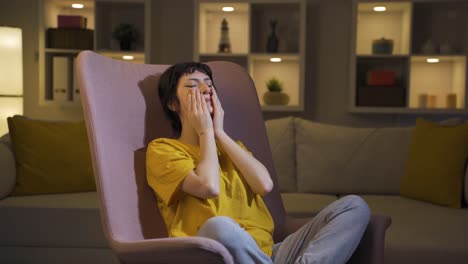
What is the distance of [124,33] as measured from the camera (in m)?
3.95

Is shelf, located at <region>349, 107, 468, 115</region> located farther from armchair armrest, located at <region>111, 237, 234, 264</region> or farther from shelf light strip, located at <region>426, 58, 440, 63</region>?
armchair armrest, located at <region>111, 237, 234, 264</region>

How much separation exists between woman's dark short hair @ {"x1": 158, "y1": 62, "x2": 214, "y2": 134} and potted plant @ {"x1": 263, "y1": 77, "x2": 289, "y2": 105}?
1.95m

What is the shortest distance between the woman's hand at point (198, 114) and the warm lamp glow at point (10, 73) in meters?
2.34

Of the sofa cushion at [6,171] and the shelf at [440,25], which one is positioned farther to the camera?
the shelf at [440,25]

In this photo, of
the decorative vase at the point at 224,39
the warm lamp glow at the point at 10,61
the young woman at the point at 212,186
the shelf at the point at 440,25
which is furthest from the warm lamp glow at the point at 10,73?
the shelf at the point at 440,25

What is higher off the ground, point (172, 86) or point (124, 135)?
point (172, 86)

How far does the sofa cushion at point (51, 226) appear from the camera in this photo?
2.74 meters

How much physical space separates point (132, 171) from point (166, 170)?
0.39 feet

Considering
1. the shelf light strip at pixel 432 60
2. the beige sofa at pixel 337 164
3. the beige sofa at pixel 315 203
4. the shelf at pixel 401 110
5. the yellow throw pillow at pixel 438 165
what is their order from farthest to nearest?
the shelf light strip at pixel 432 60 → the shelf at pixel 401 110 → the beige sofa at pixel 337 164 → the yellow throw pillow at pixel 438 165 → the beige sofa at pixel 315 203

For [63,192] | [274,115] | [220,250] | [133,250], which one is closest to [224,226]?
[220,250]

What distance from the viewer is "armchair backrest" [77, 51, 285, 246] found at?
5.20 ft

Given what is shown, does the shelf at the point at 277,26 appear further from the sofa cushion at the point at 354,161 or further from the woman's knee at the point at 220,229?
the woman's knee at the point at 220,229

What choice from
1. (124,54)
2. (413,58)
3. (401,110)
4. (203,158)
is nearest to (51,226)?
(203,158)

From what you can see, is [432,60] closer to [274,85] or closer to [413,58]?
[413,58]
